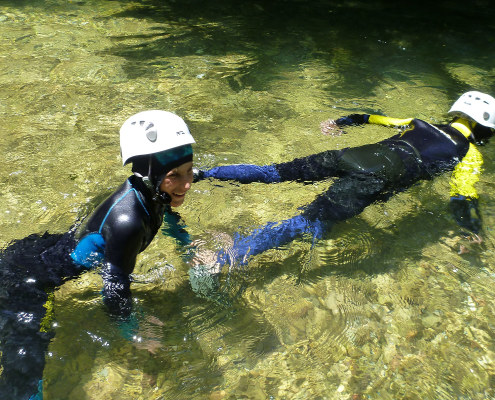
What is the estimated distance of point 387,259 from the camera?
3.60m

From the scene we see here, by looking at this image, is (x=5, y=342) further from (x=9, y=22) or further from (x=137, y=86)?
(x=9, y=22)

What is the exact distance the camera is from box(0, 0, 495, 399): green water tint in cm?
274

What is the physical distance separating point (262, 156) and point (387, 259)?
1661mm

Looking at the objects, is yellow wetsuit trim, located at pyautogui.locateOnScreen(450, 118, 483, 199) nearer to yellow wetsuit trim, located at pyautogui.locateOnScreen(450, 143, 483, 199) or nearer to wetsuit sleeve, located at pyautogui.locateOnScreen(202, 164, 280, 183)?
yellow wetsuit trim, located at pyautogui.locateOnScreen(450, 143, 483, 199)

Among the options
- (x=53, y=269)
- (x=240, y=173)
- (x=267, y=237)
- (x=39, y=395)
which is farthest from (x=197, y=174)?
(x=39, y=395)

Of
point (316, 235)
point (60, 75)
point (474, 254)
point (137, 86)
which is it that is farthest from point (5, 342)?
point (60, 75)

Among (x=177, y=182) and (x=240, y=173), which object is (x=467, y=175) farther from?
(x=177, y=182)

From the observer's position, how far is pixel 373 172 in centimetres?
375

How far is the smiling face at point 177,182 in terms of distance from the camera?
8.85 ft

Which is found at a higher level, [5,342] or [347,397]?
[5,342]

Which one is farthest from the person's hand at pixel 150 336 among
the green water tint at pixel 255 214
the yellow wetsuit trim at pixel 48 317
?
the yellow wetsuit trim at pixel 48 317

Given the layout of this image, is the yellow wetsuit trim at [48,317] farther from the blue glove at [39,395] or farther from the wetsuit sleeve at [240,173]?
the wetsuit sleeve at [240,173]

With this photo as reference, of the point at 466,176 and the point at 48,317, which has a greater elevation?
the point at 466,176

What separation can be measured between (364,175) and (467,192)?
0.84 metres
